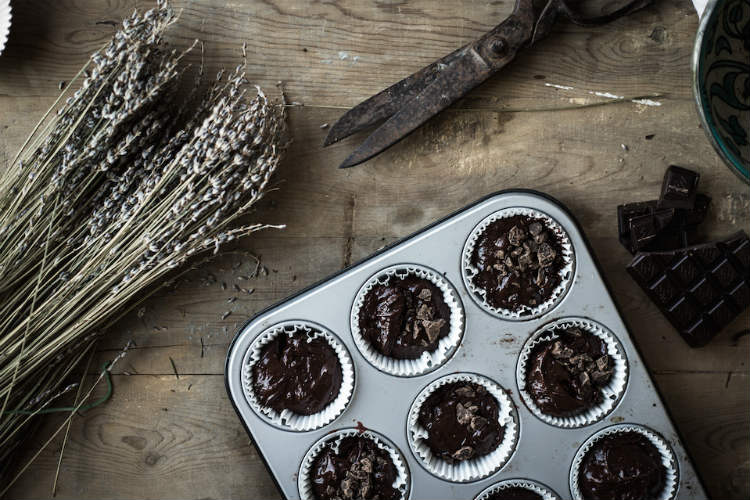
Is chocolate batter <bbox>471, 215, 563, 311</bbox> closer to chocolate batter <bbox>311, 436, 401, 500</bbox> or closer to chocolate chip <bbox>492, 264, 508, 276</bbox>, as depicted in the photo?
chocolate chip <bbox>492, 264, 508, 276</bbox>

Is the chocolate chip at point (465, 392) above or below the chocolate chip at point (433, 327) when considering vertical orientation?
below

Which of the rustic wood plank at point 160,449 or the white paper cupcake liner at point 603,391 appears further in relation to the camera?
the rustic wood plank at point 160,449

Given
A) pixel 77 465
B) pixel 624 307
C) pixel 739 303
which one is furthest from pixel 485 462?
pixel 77 465

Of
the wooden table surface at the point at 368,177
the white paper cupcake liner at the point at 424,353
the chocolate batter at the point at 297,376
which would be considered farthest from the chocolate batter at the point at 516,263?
the chocolate batter at the point at 297,376

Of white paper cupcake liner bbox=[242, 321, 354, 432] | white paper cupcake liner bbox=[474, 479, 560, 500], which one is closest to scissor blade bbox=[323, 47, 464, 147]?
white paper cupcake liner bbox=[242, 321, 354, 432]

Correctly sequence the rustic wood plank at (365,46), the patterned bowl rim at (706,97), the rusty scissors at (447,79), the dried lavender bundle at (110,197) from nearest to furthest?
the patterned bowl rim at (706,97) → the dried lavender bundle at (110,197) → the rusty scissors at (447,79) → the rustic wood plank at (365,46)

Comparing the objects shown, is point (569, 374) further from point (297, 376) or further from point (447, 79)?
point (447, 79)

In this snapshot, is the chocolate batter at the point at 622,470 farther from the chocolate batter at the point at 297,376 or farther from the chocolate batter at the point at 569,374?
the chocolate batter at the point at 297,376

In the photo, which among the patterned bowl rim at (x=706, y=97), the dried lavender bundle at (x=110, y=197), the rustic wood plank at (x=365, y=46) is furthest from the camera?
the rustic wood plank at (x=365, y=46)
